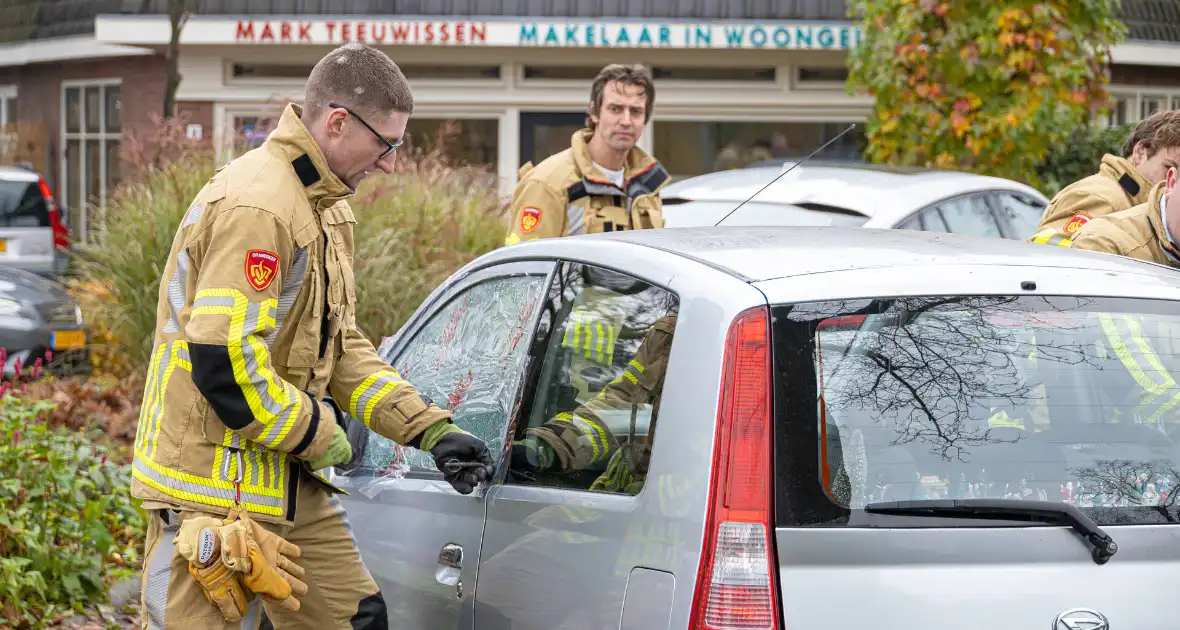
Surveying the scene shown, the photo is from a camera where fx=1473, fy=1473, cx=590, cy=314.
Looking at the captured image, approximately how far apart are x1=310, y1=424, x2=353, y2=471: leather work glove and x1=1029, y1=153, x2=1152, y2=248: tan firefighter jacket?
3.06 meters

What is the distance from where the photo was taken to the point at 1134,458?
271cm

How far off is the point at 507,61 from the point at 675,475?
50.1 ft

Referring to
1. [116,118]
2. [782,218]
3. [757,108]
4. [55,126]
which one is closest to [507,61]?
[757,108]

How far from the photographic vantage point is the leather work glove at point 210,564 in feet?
10.6

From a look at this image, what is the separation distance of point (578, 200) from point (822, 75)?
12.6 metres

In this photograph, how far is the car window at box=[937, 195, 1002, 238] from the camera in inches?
289

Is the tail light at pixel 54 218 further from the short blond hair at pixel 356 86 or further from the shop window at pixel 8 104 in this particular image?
the short blond hair at pixel 356 86

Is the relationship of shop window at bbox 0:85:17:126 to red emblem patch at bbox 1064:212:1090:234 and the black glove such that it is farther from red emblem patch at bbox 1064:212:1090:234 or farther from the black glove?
the black glove

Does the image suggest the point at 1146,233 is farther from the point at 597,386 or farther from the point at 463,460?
the point at 463,460

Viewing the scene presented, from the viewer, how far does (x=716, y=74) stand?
58.0 ft

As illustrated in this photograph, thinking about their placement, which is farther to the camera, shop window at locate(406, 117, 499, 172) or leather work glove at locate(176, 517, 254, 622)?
shop window at locate(406, 117, 499, 172)

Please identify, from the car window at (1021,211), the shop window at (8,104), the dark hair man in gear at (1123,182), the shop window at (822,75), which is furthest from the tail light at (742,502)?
the shop window at (8,104)

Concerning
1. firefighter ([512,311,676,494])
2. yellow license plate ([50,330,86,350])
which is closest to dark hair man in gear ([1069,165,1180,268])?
firefighter ([512,311,676,494])

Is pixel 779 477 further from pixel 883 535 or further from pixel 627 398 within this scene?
pixel 627 398
